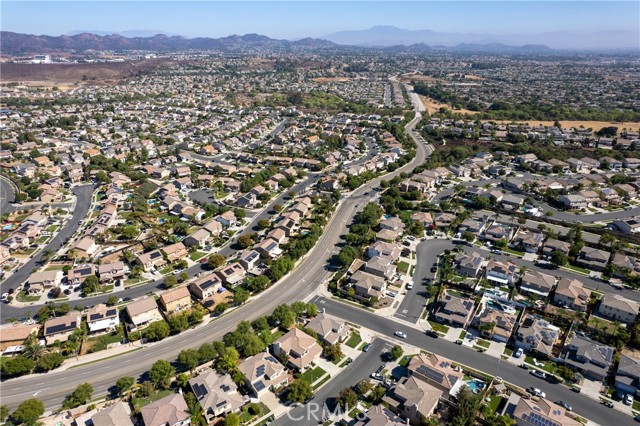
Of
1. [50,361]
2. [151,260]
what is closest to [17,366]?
[50,361]

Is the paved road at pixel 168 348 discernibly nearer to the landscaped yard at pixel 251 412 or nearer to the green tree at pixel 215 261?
the green tree at pixel 215 261

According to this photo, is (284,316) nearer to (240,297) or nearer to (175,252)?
(240,297)

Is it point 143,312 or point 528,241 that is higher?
point 528,241

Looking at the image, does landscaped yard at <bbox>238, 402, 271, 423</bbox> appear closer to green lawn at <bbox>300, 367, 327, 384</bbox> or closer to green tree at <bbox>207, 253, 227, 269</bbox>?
green lawn at <bbox>300, 367, 327, 384</bbox>

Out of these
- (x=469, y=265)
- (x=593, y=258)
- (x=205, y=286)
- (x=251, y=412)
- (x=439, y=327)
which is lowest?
(x=251, y=412)

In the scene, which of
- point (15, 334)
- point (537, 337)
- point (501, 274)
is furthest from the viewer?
point (501, 274)

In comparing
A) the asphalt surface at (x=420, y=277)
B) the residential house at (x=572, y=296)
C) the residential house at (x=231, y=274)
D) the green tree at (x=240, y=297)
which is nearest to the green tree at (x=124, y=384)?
the green tree at (x=240, y=297)

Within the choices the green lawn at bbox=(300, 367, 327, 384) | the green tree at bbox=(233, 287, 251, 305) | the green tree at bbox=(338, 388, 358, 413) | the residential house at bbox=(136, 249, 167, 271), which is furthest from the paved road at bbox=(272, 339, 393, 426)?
the residential house at bbox=(136, 249, 167, 271)
